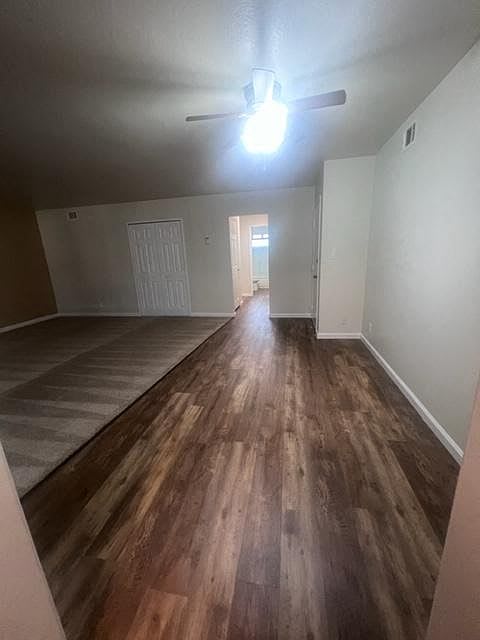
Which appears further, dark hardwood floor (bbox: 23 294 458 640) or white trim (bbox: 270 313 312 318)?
white trim (bbox: 270 313 312 318)

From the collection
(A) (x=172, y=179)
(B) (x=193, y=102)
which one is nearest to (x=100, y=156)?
(A) (x=172, y=179)

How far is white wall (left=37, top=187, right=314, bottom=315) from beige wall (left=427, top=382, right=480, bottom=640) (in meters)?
4.65

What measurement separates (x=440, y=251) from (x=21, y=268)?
721 centimetres

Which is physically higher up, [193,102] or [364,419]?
[193,102]

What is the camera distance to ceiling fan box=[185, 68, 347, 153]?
1552 mm

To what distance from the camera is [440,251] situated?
184 cm

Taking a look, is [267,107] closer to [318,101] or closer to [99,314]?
[318,101]

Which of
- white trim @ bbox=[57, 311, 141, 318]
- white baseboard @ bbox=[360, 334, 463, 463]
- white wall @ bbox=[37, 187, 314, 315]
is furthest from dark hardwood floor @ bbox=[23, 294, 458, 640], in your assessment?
white trim @ bbox=[57, 311, 141, 318]

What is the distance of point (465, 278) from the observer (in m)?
1.58

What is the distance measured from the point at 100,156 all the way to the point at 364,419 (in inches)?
147

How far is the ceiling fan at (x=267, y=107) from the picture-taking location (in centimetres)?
155

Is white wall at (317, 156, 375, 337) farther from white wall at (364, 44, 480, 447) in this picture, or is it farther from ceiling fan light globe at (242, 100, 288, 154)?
ceiling fan light globe at (242, 100, 288, 154)

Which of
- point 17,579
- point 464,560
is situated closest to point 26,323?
point 17,579

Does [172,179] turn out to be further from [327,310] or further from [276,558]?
[276,558]
